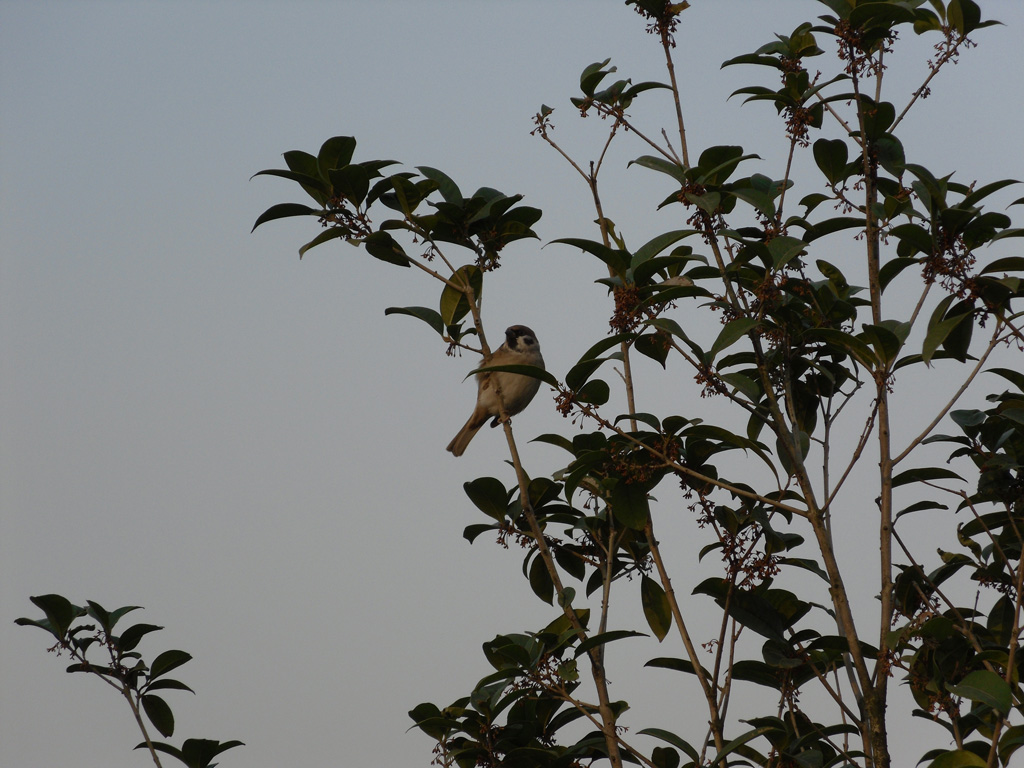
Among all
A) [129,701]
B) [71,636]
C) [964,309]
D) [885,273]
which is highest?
[885,273]

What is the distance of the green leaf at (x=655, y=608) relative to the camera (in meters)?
3.13

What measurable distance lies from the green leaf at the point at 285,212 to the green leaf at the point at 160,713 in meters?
1.57

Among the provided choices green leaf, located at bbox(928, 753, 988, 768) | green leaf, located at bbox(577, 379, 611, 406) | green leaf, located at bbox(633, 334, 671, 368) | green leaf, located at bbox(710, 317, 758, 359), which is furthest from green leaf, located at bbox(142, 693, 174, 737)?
green leaf, located at bbox(928, 753, 988, 768)

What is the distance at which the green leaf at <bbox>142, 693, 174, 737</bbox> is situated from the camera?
3.20 meters

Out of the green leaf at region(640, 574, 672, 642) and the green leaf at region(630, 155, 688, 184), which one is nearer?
the green leaf at region(630, 155, 688, 184)

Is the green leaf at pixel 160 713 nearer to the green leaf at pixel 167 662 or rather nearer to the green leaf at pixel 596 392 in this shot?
the green leaf at pixel 167 662

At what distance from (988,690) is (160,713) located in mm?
2431

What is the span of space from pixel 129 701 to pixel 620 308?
1.88 metres

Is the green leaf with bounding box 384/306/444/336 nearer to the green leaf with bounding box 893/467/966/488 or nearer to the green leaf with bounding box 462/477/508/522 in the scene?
the green leaf with bounding box 462/477/508/522

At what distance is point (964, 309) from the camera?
2.60 m

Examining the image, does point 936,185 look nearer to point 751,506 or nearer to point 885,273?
point 885,273

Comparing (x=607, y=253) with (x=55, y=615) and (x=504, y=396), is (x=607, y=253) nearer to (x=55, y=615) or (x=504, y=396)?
(x=55, y=615)

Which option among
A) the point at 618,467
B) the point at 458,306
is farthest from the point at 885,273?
the point at 458,306

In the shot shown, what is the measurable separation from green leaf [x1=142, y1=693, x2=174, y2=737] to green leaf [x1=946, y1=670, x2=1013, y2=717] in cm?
233
